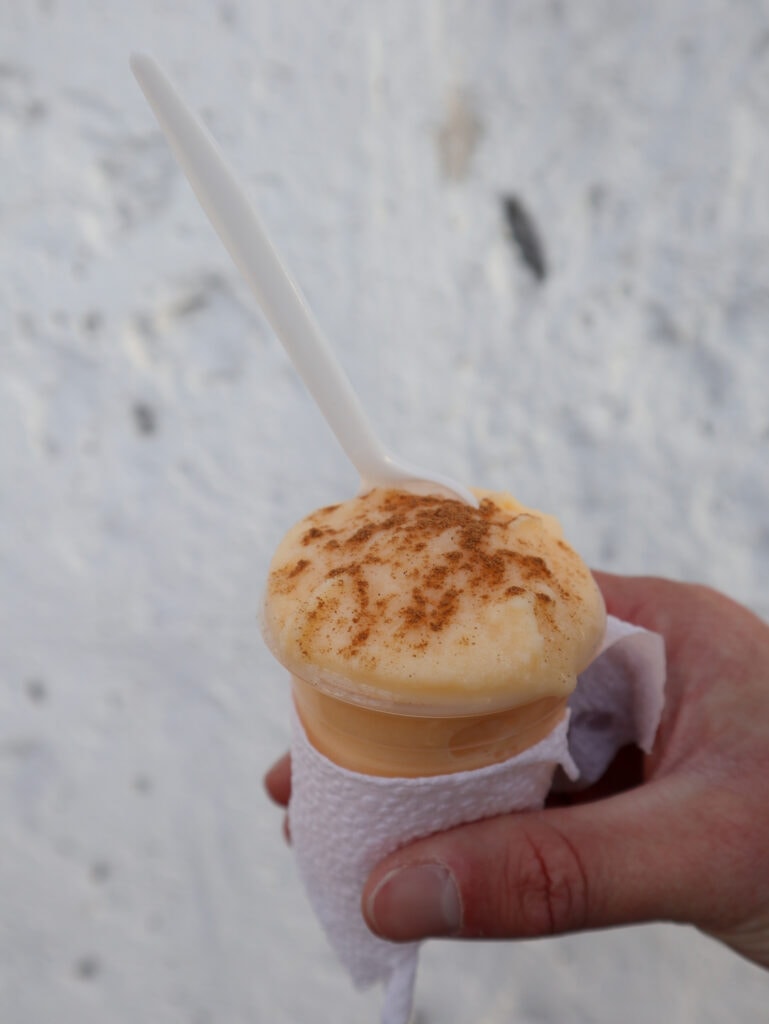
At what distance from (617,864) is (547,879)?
0.22 ft

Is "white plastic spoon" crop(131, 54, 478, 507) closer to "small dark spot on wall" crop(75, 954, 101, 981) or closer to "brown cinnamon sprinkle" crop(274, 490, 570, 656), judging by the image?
"brown cinnamon sprinkle" crop(274, 490, 570, 656)

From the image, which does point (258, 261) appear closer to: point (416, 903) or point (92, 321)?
point (416, 903)

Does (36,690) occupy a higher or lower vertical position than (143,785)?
higher

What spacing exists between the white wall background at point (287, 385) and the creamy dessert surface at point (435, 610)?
1002 millimetres

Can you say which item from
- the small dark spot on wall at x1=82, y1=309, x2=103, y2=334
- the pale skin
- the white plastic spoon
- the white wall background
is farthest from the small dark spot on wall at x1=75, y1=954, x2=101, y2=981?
the small dark spot on wall at x1=82, y1=309, x2=103, y2=334

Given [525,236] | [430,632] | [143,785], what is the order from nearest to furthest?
[430,632]
[143,785]
[525,236]

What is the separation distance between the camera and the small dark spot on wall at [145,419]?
1948 millimetres

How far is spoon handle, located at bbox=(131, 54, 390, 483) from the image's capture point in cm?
69

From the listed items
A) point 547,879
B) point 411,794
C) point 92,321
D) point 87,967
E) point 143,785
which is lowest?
point 87,967

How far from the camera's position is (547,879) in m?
0.75

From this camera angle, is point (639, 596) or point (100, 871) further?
point (100, 871)

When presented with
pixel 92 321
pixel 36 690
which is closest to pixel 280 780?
pixel 36 690

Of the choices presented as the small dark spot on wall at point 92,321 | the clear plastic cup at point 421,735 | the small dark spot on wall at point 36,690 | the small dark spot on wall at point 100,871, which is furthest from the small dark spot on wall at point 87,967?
the small dark spot on wall at point 92,321

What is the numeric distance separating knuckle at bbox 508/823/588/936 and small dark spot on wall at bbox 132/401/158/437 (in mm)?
1448
